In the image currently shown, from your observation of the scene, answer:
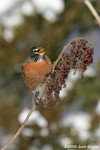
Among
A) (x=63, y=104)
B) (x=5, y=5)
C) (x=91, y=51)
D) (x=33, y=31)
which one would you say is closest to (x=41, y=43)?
(x=33, y=31)

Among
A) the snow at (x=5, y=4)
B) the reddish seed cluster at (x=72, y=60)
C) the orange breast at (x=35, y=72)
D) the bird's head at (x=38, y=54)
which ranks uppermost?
the snow at (x=5, y=4)

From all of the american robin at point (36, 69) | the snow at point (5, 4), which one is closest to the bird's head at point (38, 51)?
the american robin at point (36, 69)

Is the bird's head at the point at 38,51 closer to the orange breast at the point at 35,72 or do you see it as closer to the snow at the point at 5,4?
the orange breast at the point at 35,72

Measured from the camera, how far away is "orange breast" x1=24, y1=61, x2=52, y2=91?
2839 mm

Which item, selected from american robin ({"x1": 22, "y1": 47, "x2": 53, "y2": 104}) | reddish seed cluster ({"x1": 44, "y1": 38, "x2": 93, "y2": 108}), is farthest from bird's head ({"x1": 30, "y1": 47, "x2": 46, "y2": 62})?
reddish seed cluster ({"x1": 44, "y1": 38, "x2": 93, "y2": 108})

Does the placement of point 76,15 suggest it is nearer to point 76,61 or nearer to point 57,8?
point 57,8

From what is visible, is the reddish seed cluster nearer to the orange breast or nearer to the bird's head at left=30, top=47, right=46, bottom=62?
the orange breast

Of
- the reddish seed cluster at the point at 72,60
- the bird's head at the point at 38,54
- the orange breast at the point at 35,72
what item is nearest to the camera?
the reddish seed cluster at the point at 72,60

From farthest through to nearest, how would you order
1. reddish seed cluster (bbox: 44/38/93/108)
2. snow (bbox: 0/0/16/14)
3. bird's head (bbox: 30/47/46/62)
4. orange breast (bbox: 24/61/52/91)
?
snow (bbox: 0/0/16/14) < bird's head (bbox: 30/47/46/62) < orange breast (bbox: 24/61/52/91) < reddish seed cluster (bbox: 44/38/93/108)

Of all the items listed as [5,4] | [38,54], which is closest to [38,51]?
[38,54]

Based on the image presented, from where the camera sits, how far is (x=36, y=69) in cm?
317

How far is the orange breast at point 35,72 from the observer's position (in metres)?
2.84

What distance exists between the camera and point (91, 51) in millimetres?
2330

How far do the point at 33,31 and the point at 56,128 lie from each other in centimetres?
142
